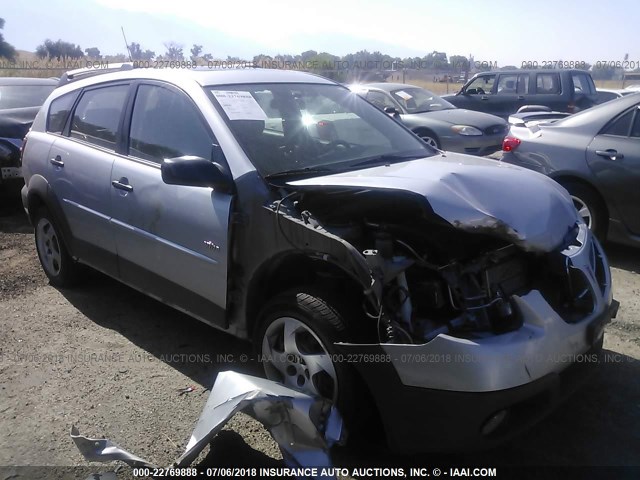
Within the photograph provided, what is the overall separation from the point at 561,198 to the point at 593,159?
247 cm

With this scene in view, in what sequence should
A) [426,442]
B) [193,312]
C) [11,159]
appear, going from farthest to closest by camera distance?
[11,159] < [193,312] < [426,442]

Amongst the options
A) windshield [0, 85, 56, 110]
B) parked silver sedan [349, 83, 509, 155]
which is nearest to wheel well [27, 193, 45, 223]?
windshield [0, 85, 56, 110]

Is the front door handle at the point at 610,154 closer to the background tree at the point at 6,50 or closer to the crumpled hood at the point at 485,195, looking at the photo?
the crumpled hood at the point at 485,195

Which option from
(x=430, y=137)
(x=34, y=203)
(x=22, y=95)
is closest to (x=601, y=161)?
(x=34, y=203)

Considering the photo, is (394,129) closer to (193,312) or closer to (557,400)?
(193,312)

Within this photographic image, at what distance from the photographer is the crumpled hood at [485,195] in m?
2.74

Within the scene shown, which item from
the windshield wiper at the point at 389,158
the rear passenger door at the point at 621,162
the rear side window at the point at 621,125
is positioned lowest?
the rear passenger door at the point at 621,162

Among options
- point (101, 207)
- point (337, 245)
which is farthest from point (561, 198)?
point (101, 207)

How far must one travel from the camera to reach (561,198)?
3.34m

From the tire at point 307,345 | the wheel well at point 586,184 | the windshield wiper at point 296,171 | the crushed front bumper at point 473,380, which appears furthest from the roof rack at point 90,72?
the wheel well at point 586,184

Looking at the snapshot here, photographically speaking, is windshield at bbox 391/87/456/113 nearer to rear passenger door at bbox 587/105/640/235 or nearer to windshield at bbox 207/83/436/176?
rear passenger door at bbox 587/105/640/235

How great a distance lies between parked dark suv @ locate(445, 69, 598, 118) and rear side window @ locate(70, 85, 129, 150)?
35.9 feet

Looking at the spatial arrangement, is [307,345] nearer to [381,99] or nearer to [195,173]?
[195,173]

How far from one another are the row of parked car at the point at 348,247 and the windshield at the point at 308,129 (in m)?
0.01
